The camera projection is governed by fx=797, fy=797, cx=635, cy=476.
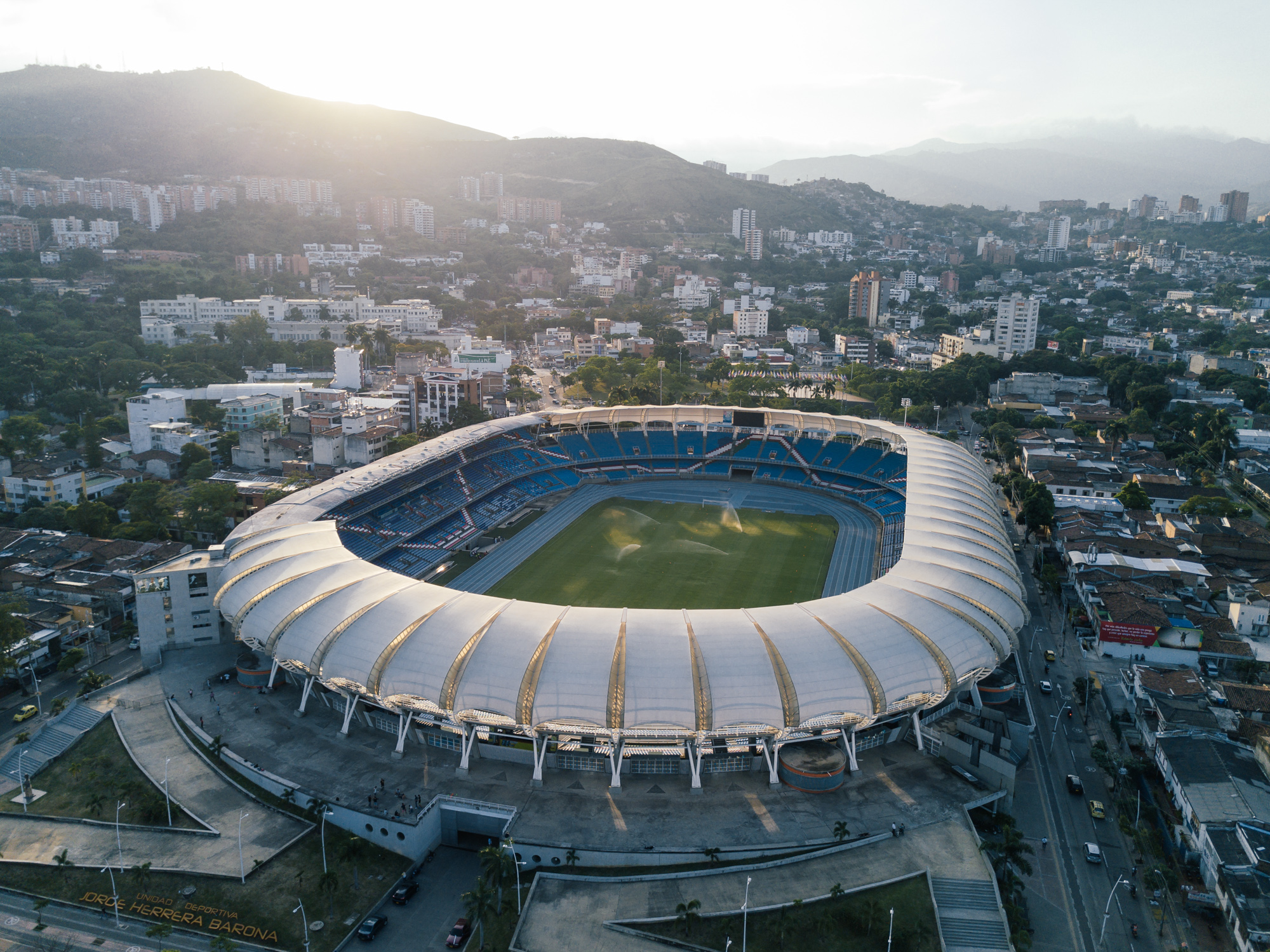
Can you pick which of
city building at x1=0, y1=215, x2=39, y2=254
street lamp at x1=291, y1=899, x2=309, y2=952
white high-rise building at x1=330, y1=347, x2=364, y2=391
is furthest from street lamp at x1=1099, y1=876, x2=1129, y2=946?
city building at x1=0, y1=215, x2=39, y2=254

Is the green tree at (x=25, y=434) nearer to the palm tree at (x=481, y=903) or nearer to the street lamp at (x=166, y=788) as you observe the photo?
the street lamp at (x=166, y=788)

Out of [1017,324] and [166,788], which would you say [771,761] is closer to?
[166,788]

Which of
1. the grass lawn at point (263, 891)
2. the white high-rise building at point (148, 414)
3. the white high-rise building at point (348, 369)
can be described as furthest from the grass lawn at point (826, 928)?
the white high-rise building at point (348, 369)

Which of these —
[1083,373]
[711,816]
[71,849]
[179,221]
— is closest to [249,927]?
[71,849]

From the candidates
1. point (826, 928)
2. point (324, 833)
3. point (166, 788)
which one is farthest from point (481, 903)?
point (166, 788)

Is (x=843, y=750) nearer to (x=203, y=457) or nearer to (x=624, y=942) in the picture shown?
(x=624, y=942)
